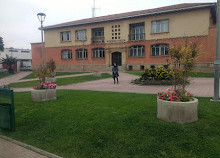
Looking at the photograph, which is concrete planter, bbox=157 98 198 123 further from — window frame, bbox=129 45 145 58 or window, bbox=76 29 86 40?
window, bbox=76 29 86 40

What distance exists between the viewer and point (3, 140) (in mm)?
5133

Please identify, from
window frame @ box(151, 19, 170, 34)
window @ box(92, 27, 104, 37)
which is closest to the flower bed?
window frame @ box(151, 19, 170, 34)

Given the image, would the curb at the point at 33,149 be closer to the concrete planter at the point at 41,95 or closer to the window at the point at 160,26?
the concrete planter at the point at 41,95

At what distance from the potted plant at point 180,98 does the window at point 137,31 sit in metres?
24.0

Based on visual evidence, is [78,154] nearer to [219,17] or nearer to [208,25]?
[219,17]

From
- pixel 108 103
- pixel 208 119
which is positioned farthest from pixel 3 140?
pixel 208 119

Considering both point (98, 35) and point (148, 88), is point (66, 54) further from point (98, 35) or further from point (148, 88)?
point (148, 88)

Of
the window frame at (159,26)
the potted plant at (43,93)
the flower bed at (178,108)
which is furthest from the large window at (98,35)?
the flower bed at (178,108)

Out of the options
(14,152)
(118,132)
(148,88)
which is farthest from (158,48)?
(14,152)

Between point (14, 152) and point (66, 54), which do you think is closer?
point (14, 152)

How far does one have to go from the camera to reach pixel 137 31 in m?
29.5

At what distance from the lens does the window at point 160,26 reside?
87.1 ft

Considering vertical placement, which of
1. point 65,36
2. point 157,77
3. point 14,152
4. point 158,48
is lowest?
point 14,152

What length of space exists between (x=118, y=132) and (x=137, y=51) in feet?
83.2
